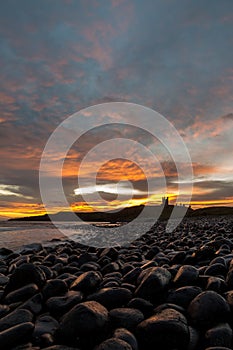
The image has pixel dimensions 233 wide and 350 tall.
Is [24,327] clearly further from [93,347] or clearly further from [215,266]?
[215,266]

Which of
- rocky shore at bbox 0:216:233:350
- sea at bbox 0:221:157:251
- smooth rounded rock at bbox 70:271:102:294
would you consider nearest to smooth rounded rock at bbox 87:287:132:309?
rocky shore at bbox 0:216:233:350

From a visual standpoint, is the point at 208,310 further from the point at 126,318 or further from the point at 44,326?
the point at 44,326

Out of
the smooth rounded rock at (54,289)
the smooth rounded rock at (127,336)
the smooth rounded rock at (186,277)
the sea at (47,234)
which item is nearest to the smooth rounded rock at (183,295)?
the smooth rounded rock at (186,277)

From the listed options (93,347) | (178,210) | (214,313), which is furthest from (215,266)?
(178,210)

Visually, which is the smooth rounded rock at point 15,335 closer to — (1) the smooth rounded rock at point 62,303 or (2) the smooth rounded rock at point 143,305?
(1) the smooth rounded rock at point 62,303

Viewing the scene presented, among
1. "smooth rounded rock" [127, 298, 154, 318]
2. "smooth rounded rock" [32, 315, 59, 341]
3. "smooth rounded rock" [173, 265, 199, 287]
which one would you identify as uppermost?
"smooth rounded rock" [173, 265, 199, 287]

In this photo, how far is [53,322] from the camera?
304 centimetres

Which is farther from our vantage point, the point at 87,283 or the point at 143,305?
the point at 87,283

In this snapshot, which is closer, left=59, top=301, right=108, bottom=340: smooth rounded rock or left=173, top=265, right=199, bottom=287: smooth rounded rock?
left=59, top=301, right=108, bottom=340: smooth rounded rock

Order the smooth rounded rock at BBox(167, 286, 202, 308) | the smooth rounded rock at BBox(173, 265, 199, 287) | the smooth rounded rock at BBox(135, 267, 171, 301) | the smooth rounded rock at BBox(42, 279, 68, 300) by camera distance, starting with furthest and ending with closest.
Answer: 1. the smooth rounded rock at BBox(42, 279, 68, 300)
2. the smooth rounded rock at BBox(173, 265, 199, 287)
3. the smooth rounded rock at BBox(135, 267, 171, 301)
4. the smooth rounded rock at BBox(167, 286, 202, 308)

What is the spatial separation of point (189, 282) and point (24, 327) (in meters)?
1.90

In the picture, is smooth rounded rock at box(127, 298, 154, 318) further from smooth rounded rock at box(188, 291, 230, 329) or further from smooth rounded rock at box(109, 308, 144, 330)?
smooth rounded rock at box(188, 291, 230, 329)

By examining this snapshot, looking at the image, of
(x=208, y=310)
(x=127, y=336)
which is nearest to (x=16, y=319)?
(x=127, y=336)

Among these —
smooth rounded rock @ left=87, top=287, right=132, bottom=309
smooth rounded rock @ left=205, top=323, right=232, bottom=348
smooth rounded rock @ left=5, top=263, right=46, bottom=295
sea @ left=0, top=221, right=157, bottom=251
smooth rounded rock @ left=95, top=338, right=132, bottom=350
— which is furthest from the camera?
sea @ left=0, top=221, right=157, bottom=251
